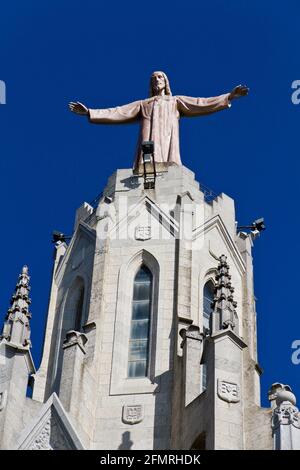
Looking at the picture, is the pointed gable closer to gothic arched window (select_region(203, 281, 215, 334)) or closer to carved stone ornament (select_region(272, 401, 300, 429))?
carved stone ornament (select_region(272, 401, 300, 429))

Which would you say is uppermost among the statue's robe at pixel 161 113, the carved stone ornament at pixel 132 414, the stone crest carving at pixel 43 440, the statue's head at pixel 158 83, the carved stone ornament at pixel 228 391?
the statue's head at pixel 158 83

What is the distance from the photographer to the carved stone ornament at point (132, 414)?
40.0 m

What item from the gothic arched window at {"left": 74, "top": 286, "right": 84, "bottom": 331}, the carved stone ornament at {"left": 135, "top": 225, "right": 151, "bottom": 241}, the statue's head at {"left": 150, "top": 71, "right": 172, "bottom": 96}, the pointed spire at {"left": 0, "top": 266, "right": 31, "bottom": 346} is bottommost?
the pointed spire at {"left": 0, "top": 266, "right": 31, "bottom": 346}

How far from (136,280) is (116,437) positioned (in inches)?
241

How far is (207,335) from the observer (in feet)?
131

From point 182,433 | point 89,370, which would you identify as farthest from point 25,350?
point 182,433

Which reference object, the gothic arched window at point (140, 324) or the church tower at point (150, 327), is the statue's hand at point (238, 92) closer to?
the church tower at point (150, 327)

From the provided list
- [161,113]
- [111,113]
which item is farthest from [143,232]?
[111,113]

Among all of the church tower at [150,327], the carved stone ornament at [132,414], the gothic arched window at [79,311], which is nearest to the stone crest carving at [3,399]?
the church tower at [150,327]

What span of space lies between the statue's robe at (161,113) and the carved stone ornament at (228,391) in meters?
12.6

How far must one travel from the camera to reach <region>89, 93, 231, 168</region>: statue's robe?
48.9 metres

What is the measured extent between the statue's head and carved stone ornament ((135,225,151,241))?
6849 mm

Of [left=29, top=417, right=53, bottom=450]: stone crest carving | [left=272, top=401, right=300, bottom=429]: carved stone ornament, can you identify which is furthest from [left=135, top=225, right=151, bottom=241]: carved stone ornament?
[left=272, top=401, right=300, bottom=429]: carved stone ornament

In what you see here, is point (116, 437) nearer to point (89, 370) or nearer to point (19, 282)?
point (89, 370)
